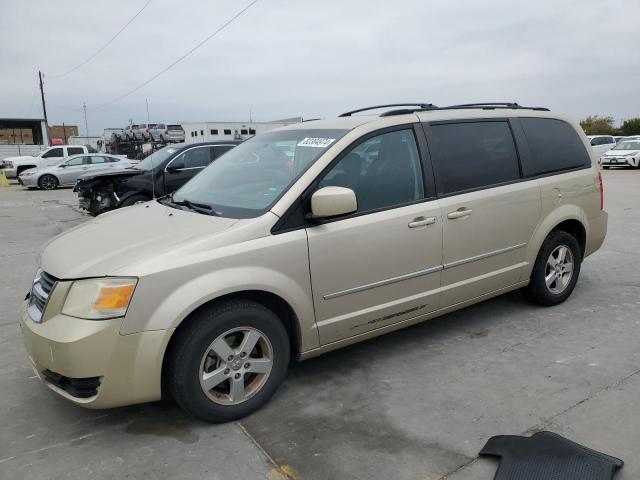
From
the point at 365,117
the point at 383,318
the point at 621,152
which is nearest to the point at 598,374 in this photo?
the point at 383,318

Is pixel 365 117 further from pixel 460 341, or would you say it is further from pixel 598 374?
pixel 598 374

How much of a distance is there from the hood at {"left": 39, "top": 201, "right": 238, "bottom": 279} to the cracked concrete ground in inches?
37.0

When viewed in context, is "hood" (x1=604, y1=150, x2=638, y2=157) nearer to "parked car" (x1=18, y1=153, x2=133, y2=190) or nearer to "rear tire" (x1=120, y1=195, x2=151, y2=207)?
"parked car" (x1=18, y1=153, x2=133, y2=190)

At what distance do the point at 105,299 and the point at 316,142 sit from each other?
1.69m

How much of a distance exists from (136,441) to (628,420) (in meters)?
2.72

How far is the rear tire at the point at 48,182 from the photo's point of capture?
20469 mm

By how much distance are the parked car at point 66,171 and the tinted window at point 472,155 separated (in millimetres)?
18300

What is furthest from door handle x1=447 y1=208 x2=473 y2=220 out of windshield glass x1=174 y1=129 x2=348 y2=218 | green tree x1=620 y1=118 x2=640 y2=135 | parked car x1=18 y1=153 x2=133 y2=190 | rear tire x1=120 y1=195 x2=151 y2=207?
green tree x1=620 y1=118 x2=640 y2=135

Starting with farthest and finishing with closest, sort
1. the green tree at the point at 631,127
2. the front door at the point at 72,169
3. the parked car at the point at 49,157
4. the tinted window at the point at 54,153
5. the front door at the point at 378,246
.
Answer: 1. the green tree at the point at 631,127
2. the tinted window at the point at 54,153
3. the parked car at the point at 49,157
4. the front door at the point at 72,169
5. the front door at the point at 378,246

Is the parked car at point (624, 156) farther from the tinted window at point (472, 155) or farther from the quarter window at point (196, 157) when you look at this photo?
the tinted window at point (472, 155)

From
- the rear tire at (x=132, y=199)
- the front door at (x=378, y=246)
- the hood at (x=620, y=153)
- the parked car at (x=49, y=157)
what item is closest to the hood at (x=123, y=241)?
the front door at (x=378, y=246)

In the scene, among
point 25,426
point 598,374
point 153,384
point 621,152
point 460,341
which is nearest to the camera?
point 153,384

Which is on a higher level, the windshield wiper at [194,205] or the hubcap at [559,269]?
the windshield wiper at [194,205]

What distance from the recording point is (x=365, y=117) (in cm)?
387
